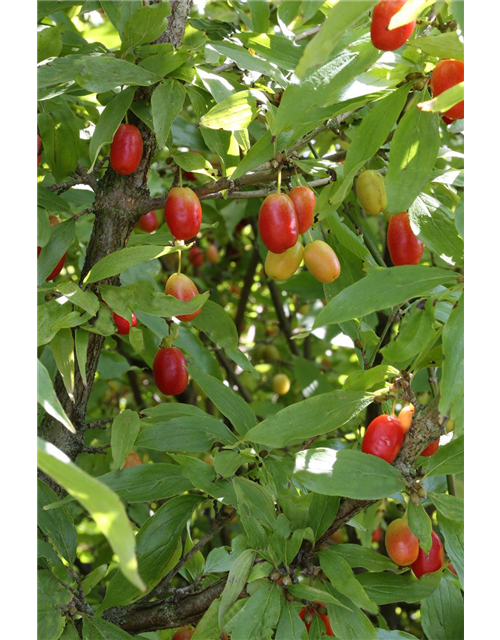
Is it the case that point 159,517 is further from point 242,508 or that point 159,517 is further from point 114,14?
point 114,14

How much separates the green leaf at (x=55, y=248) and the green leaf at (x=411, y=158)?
0.60m

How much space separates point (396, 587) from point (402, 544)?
0.09 m

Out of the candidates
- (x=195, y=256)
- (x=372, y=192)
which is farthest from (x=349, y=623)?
(x=195, y=256)

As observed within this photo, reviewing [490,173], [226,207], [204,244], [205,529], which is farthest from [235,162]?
[204,244]

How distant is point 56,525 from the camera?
4.05 ft

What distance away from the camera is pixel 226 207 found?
2.33 meters

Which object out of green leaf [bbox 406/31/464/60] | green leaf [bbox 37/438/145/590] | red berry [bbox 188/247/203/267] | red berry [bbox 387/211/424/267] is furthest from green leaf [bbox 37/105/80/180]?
red berry [bbox 188/247/203/267]

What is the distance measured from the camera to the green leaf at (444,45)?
0.93m

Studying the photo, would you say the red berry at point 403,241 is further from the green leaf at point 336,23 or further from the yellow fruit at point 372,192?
the green leaf at point 336,23

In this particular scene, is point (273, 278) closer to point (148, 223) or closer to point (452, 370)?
point (452, 370)

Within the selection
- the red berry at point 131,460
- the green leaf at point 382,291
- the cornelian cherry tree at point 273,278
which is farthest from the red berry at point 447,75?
the red berry at point 131,460

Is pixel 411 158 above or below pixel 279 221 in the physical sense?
above

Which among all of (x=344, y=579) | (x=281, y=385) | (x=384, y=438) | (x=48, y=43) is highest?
(x=48, y=43)
